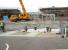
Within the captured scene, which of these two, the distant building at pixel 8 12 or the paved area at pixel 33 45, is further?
the distant building at pixel 8 12

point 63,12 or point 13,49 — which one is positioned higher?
point 13,49

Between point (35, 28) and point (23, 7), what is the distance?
22370 mm

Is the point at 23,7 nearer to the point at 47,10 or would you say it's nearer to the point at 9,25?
the point at 9,25

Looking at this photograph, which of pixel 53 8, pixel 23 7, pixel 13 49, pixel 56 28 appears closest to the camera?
pixel 13 49

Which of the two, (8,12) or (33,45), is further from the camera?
(8,12)

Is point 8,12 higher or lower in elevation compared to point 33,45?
lower

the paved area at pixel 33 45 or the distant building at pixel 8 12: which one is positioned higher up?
the paved area at pixel 33 45

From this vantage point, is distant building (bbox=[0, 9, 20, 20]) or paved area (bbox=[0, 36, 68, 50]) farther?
distant building (bbox=[0, 9, 20, 20])

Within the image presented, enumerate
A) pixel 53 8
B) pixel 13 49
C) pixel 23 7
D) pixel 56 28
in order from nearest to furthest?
pixel 13 49, pixel 56 28, pixel 23 7, pixel 53 8

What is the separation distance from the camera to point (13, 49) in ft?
52.2

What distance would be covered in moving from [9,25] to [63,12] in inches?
2152

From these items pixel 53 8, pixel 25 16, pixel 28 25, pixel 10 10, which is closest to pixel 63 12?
pixel 53 8

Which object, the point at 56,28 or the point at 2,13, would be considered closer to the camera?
the point at 56,28

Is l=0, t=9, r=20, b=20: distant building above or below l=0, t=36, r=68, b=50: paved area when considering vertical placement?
below
